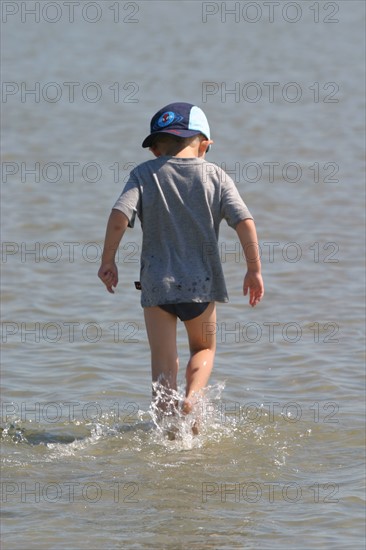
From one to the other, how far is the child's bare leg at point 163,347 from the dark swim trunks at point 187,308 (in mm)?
28

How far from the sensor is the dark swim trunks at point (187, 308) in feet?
17.0

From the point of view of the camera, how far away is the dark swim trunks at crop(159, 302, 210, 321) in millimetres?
5191

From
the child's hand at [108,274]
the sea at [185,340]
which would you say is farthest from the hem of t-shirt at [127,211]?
the sea at [185,340]

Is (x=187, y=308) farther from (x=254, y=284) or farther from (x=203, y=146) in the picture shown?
(x=203, y=146)

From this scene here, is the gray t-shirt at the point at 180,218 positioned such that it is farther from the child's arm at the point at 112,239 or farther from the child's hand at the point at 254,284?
the child's hand at the point at 254,284

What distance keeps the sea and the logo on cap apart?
49.8 inches

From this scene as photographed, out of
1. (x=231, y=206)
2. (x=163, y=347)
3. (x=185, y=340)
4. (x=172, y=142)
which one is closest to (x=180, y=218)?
(x=231, y=206)

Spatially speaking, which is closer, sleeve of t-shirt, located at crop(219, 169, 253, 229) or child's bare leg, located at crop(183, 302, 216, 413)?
sleeve of t-shirt, located at crop(219, 169, 253, 229)

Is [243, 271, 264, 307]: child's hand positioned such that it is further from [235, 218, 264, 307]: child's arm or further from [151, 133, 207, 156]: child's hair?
[151, 133, 207, 156]: child's hair

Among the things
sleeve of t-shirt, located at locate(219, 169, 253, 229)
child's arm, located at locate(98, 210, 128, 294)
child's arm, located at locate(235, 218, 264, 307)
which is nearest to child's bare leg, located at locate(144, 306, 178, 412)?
child's arm, located at locate(98, 210, 128, 294)

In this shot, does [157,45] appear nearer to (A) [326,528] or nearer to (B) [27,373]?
(B) [27,373]

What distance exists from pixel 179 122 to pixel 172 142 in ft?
0.35

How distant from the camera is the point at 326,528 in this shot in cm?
439

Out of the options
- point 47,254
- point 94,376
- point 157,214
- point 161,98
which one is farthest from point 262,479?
point 161,98
